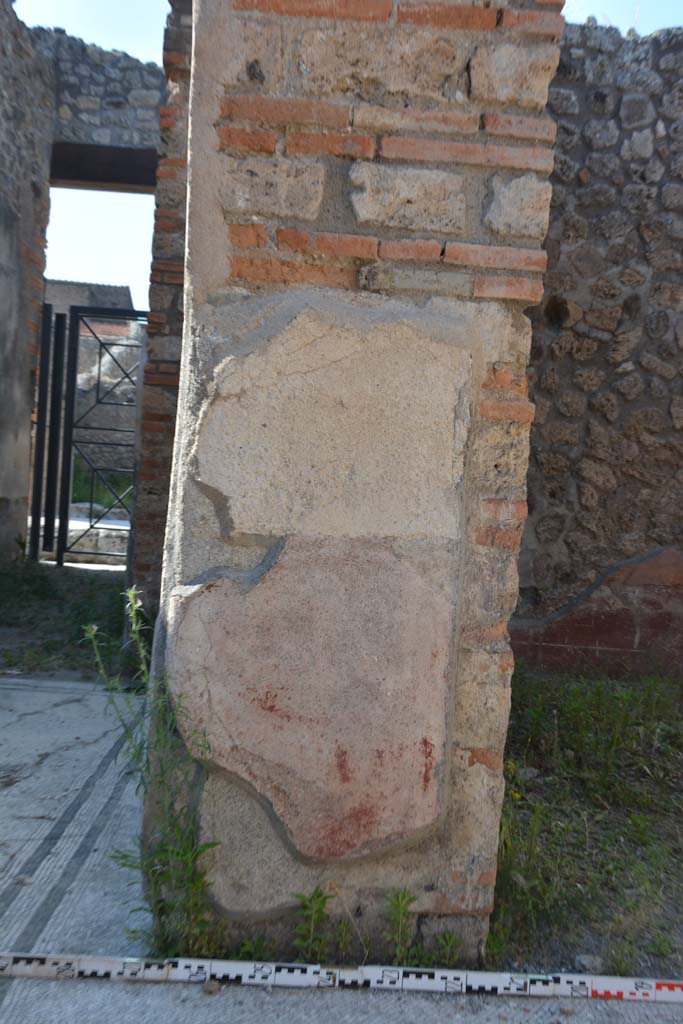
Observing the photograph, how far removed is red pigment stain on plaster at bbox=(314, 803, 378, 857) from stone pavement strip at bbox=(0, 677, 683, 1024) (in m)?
0.27

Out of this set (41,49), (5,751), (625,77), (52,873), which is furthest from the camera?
(41,49)

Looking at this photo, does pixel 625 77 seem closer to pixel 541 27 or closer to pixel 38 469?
pixel 541 27

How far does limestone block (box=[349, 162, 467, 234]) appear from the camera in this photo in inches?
75.4

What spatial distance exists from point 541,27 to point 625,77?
273 cm

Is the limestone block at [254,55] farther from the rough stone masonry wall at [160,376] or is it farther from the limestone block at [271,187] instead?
the rough stone masonry wall at [160,376]

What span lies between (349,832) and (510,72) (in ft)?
5.42

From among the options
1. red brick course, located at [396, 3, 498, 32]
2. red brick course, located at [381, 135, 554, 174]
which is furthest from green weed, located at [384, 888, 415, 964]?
red brick course, located at [396, 3, 498, 32]

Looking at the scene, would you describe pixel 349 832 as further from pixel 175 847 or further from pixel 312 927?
pixel 175 847

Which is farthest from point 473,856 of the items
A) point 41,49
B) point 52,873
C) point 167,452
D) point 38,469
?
point 41,49

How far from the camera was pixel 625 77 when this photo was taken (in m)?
4.26

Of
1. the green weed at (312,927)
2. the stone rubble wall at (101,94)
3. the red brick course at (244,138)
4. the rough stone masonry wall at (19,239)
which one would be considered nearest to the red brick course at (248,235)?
the red brick course at (244,138)

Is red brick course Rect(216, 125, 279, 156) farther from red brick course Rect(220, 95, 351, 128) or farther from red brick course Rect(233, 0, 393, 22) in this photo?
red brick course Rect(233, 0, 393, 22)

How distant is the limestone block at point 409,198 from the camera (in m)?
1.92

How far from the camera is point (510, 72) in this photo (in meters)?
1.92
